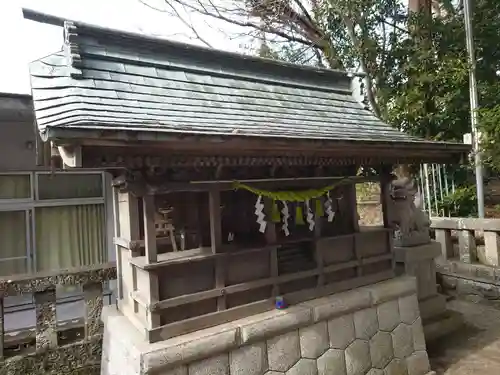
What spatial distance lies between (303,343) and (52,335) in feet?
10.7

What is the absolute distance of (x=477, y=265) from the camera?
8.18 m

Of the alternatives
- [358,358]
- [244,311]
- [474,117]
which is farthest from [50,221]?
[474,117]

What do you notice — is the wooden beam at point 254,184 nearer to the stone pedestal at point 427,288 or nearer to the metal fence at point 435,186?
the stone pedestal at point 427,288

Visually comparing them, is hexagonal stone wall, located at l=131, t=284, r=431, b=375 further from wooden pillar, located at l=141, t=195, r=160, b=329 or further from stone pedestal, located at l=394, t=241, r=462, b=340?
stone pedestal, located at l=394, t=241, r=462, b=340

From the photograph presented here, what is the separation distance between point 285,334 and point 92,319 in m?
2.68

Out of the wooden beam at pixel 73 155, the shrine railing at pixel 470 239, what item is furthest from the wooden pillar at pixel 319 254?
the shrine railing at pixel 470 239

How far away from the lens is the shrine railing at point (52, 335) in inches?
173

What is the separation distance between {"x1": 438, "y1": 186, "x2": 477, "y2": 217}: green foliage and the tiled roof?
17.6 feet

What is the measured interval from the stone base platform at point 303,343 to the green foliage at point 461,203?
581 centimetres

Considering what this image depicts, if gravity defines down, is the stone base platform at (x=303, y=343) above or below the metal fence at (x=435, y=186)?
below

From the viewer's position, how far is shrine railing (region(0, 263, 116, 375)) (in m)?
4.39

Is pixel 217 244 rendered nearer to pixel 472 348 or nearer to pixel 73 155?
pixel 73 155

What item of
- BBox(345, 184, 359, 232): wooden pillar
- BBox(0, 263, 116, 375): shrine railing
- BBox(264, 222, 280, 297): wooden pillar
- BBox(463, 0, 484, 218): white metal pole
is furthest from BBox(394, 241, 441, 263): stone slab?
BBox(0, 263, 116, 375): shrine railing

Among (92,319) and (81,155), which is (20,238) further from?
(81,155)
